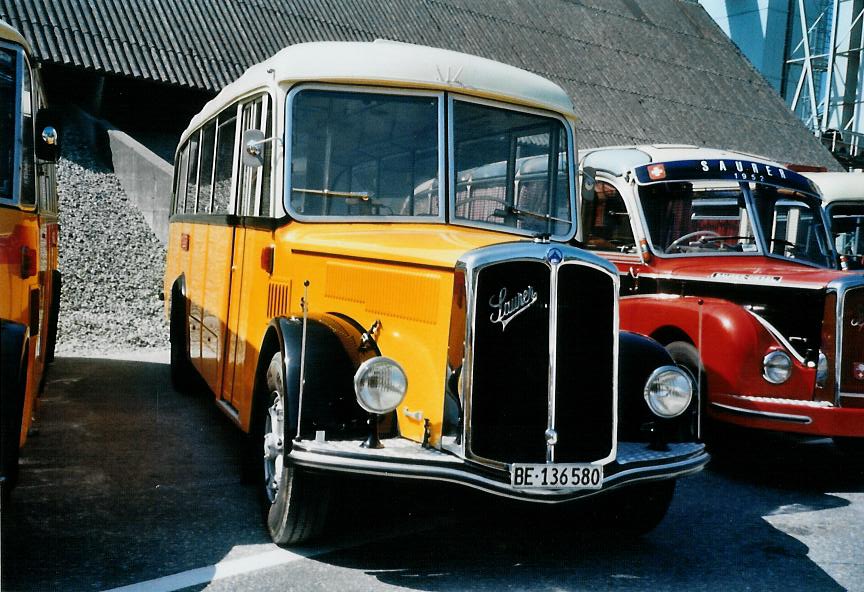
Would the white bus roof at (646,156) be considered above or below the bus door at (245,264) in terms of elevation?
above

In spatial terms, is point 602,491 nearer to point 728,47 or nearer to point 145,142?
point 145,142

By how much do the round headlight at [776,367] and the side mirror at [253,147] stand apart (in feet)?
11.3

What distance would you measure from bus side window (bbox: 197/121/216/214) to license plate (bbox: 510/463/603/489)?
399 cm

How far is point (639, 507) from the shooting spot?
16.4 ft

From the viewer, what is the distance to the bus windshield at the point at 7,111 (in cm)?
472

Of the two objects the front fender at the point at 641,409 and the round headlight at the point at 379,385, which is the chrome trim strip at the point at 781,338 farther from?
the round headlight at the point at 379,385

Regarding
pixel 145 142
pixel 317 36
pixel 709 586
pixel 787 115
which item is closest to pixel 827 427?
pixel 709 586

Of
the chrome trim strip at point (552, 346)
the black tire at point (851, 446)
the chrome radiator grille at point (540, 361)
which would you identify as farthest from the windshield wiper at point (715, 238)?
the chrome trim strip at point (552, 346)

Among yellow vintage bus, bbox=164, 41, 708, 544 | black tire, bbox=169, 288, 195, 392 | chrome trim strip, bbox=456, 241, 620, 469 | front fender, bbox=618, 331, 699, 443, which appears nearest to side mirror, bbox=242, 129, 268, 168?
yellow vintage bus, bbox=164, 41, 708, 544

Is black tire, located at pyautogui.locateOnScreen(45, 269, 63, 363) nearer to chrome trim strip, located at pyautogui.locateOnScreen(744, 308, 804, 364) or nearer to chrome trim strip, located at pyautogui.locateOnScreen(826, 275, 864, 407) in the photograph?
chrome trim strip, located at pyautogui.locateOnScreen(744, 308, 804, 364)

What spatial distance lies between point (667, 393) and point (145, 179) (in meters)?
12.4

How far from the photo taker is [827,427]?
6.11 m

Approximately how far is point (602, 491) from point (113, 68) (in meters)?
16.1

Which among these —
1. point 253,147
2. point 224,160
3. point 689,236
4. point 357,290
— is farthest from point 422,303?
point 689,236
